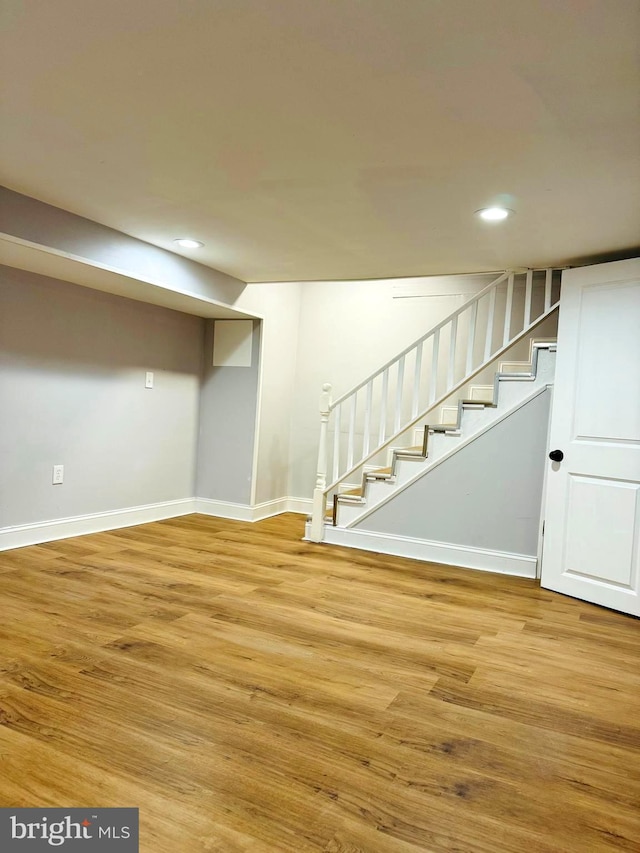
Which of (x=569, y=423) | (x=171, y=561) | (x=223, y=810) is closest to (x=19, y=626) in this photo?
(x=171, y=561)

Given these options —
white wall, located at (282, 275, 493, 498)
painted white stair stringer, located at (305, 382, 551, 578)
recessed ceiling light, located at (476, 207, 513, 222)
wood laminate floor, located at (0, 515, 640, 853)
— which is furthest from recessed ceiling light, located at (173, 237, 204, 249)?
painted white stair stringer, located at (305, 382, 551, 578)

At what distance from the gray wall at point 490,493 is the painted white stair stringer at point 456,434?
53mm

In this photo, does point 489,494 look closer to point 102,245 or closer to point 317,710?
point 317,710

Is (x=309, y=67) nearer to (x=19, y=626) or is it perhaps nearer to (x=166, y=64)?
(x=166, y=64)

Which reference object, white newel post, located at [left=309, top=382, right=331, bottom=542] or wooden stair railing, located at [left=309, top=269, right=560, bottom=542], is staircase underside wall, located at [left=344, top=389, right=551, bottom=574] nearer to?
wooden stair railing, located at [left=309, top=269, right=560, bottom=542]

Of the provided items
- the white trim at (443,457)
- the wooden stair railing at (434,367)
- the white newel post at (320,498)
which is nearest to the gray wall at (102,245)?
the white newel post at (320,498)

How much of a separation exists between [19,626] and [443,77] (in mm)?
2615

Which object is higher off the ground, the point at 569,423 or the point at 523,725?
the point at 569,423

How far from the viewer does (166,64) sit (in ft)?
5.40

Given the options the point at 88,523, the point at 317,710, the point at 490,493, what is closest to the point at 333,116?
the point at 317,710

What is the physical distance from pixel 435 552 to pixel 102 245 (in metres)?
2.93

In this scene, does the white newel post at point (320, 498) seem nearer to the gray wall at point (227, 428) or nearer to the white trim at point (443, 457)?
the white trim at point (443, 457)

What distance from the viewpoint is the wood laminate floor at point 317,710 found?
137 centimetres

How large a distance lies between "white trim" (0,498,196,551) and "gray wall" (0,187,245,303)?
1783mm
